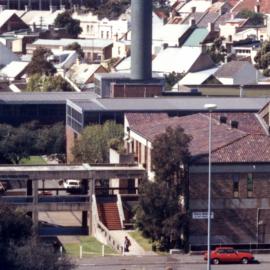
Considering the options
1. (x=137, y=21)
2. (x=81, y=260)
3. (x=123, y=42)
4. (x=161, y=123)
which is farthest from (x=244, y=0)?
(x=81, y=260)

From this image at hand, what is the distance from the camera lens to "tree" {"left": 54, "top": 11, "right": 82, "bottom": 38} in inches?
5079

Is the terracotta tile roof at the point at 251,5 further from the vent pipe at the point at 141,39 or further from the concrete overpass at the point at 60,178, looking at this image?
the concrete overpass at the point at 60,178

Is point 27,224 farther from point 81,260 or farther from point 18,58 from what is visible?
point 18,58

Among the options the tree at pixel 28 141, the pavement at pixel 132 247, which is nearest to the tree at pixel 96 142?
the tree at pixel 28 141

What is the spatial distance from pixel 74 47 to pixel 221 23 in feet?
51.8

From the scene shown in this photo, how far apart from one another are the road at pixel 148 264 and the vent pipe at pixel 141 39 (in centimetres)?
3434

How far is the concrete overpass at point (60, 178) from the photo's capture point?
53.1m

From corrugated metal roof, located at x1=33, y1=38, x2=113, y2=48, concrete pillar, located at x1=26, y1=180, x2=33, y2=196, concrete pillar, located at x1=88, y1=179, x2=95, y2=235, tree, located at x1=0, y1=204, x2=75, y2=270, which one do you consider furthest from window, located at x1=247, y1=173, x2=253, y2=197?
corrugated metal roof, located at x1=33, y1=38, x2=113, y2=48

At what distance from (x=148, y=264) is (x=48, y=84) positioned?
4382 cm

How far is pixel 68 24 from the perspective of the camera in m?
130

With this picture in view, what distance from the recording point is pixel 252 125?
179ft

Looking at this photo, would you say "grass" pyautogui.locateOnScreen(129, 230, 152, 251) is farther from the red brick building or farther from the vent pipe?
the vent pipe

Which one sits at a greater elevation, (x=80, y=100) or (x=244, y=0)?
(x=244, y=0)

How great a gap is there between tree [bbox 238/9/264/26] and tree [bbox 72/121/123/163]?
207 feet
